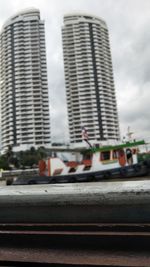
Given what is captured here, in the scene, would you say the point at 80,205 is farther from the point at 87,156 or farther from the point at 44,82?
the point at 44,82

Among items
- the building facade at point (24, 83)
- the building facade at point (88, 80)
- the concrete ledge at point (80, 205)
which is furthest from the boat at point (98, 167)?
the building facade at point (88, 80)

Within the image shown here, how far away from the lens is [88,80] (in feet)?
421

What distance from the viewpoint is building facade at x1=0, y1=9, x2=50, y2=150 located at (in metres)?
123

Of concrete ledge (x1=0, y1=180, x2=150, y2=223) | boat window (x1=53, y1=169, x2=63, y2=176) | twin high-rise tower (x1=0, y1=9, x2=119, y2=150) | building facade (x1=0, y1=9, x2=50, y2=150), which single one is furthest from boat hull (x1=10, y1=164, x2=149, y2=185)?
twin high-rise tower (x1=0, y1=9, x2=119, y2=150)

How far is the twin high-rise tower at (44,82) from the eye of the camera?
124 meters

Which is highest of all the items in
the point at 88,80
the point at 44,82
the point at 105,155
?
the point at 44,82

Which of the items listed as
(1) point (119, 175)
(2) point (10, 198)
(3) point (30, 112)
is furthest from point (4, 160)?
(2) point (10, 198)

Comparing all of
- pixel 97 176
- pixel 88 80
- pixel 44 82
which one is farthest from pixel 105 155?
pixel 44 82

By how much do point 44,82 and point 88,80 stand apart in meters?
16.2

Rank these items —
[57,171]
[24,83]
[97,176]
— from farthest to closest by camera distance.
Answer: [24,83] → [57,171] → [97,176]

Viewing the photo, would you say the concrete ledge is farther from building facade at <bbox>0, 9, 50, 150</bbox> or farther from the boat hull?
building facade at <bbox>0, 9, 50, 150</bbox>

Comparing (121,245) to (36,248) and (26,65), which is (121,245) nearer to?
(36,248)

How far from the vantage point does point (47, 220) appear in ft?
9.90

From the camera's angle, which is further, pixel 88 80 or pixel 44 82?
pixel 44 82
